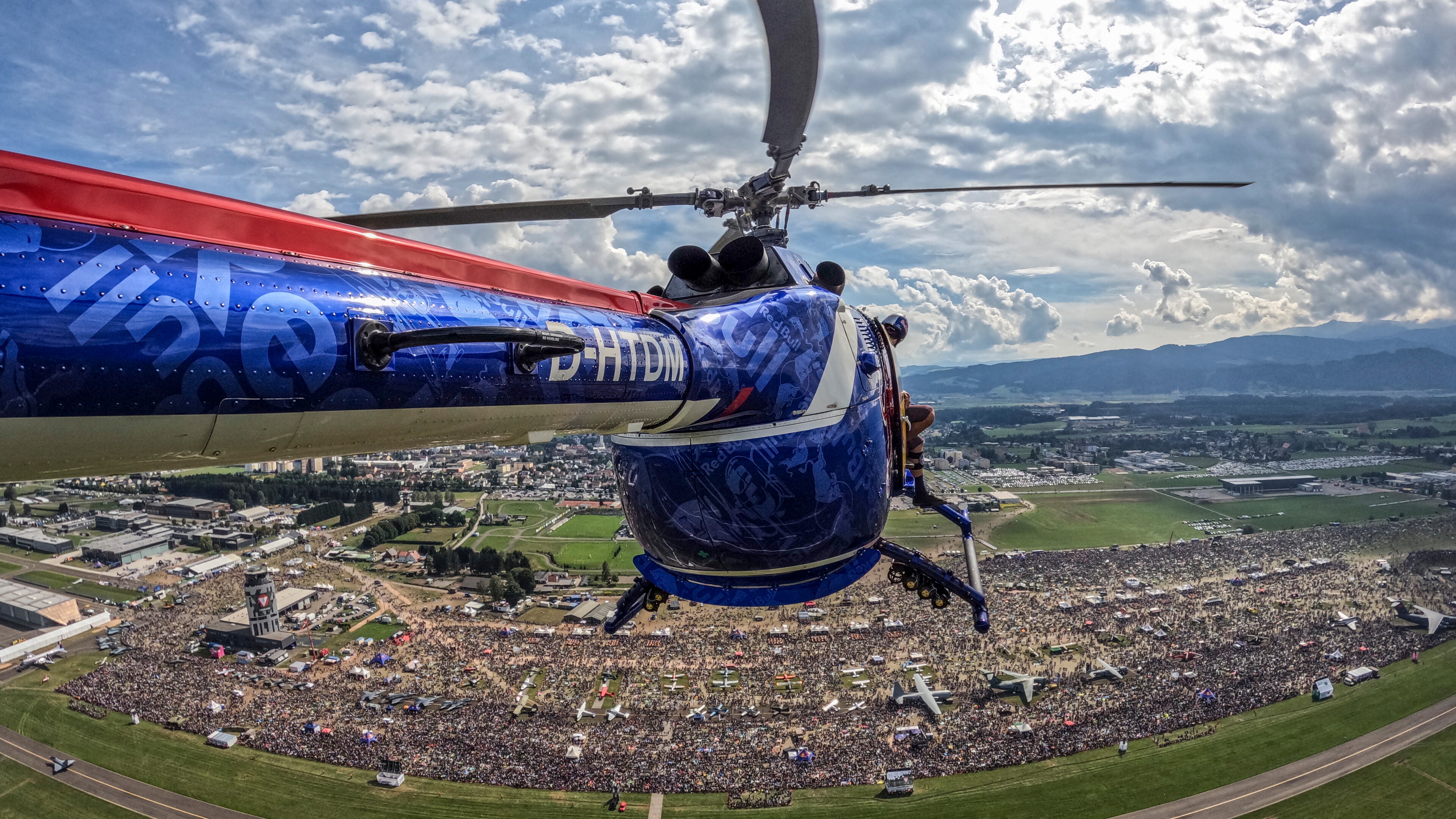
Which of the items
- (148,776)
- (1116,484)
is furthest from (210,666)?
(1116,484)

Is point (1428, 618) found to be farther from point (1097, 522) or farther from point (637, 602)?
point (637, 602)

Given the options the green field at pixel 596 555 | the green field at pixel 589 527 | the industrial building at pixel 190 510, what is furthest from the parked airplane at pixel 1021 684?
the industrial building at pixel 190 510

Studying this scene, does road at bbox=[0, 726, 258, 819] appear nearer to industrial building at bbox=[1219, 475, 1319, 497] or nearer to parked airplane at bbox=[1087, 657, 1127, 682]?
parked airplane at bbox=[1087, 657, 1127, 682]

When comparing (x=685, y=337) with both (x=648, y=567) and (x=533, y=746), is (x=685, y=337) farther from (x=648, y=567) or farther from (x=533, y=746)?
(x=533, y=746)

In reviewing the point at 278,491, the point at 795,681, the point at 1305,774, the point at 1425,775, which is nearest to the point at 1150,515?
the point at 1425,775

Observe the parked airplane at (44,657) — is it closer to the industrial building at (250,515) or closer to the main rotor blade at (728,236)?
the industrial building at (250,515)

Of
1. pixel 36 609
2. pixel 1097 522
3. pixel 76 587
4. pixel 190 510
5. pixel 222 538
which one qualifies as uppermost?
pixel 36 609
